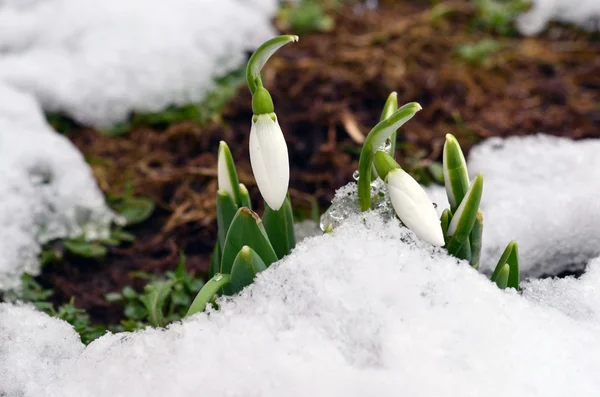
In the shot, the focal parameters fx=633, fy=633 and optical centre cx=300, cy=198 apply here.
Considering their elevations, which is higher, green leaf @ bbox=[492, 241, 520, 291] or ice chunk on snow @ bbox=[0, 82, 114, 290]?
green leaf @ bbox=[492, 241, 520, 291]

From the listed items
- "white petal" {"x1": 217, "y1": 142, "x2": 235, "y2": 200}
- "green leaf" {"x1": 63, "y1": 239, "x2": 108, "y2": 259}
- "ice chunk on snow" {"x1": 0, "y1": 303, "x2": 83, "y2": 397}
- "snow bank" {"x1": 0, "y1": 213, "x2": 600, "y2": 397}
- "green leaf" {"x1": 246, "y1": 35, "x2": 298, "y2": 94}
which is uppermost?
"green leaf" {"x1": 246, "y1": 35, "x2": 298, "y2": 94}

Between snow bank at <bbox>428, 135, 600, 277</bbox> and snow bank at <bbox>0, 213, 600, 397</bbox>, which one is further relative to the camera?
snow bank at <bbox>428, 135, 600, 277</bbox>

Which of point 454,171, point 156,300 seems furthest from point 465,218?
point 156,300

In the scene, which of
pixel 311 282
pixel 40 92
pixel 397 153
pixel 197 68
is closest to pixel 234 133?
pixel 197 68

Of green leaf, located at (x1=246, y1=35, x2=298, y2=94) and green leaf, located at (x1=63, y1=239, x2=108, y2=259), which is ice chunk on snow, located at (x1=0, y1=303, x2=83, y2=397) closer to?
green leaf, located at (x1=63, y1=239, x2=108, y2=259)

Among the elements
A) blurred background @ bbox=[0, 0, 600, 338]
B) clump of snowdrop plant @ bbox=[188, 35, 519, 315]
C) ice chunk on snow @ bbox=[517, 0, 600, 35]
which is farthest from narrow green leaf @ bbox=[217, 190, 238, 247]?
ice chunk on snow @ bbox=[517, 0, 600, 35]

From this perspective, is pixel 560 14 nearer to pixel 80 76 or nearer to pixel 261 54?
pixel 80 76

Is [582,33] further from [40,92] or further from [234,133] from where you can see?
[40,92]
